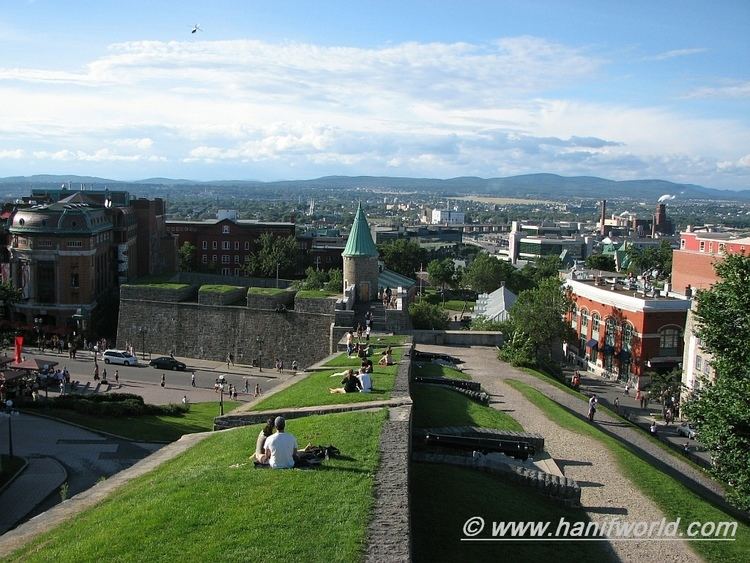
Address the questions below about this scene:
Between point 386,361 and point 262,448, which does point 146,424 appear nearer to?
point 386,361

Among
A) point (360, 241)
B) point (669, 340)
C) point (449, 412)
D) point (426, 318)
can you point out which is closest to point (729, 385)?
point (449, 412)

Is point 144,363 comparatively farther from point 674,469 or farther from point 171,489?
point 171,489

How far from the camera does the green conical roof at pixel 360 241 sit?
3744 cm

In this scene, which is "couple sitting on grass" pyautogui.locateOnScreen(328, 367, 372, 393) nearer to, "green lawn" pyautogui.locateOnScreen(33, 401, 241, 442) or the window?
"green lawn" pyautogui.locateOnScreen(33, 401, 241, 442)

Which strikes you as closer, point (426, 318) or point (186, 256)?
point (426, 318)

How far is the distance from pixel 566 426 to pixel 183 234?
217 ft

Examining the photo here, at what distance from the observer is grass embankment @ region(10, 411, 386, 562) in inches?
353

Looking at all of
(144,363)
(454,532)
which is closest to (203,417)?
(144,363)

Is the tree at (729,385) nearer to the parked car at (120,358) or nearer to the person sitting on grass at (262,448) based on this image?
the person sitting on grass at (262,448)

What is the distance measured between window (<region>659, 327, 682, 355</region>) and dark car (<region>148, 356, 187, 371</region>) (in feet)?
92.0

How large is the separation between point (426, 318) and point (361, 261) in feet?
24.2

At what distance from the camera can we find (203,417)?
2977cm

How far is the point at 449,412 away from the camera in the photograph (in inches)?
774

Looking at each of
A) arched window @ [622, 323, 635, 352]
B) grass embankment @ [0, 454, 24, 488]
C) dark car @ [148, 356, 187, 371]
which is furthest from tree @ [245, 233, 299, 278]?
grass embankment @ [0, 454, 24, 488]
